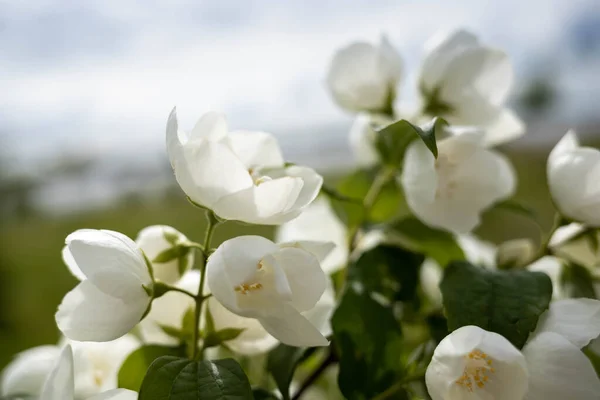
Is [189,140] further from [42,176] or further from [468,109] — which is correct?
[42,176]

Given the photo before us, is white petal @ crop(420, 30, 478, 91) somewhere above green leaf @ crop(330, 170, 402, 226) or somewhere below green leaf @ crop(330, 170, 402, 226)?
above

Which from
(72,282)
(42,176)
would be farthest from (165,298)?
(42,176)

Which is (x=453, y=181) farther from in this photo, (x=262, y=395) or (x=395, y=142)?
(x=262, y=395)

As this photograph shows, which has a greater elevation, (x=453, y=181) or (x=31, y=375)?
(x=453, y=181)

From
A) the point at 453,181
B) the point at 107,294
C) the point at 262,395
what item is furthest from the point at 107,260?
the point at 453,181

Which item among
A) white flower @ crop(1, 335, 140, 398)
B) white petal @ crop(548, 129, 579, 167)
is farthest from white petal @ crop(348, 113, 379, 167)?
white flower @ crop(1, 335, 140, 398)

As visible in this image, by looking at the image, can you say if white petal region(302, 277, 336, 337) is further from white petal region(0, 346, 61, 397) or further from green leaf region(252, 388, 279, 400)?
white petal region(0, 346, 61, 397)

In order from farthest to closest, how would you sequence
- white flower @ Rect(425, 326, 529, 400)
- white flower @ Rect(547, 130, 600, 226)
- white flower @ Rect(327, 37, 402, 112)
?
white flower @ Rect(327, 37, 402, 112) < white flower @ Rect(547, 130, 600, 226) < white flower @ Rect(425, 326, 529, 400)
